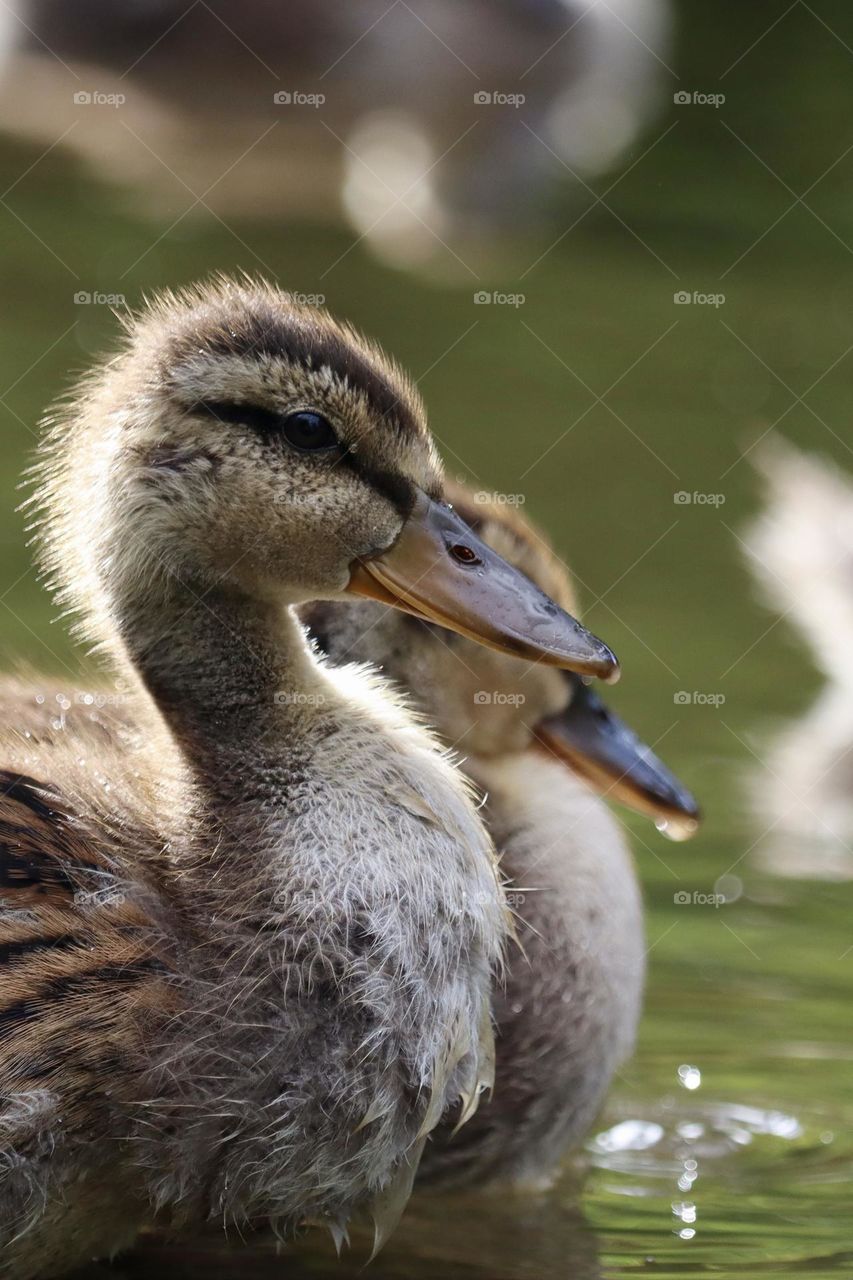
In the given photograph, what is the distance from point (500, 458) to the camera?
7.50 metres

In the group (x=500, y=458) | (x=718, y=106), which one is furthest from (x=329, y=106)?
(x=500, y=458)

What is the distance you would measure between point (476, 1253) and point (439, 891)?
0.81m

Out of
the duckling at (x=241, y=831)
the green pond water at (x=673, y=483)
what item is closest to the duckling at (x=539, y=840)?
the green pond water at (x=673, y=483)

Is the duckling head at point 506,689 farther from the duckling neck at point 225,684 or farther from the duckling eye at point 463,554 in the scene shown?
the duckling neck at point 225,684

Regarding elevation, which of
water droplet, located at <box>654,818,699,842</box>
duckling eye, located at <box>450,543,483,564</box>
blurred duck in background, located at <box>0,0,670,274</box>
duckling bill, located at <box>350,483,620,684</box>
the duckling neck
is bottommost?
the duckling neck

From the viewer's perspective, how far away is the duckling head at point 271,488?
3.29 metres

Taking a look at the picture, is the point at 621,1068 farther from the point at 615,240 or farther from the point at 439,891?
the point at 615,240

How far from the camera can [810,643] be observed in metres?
6.50

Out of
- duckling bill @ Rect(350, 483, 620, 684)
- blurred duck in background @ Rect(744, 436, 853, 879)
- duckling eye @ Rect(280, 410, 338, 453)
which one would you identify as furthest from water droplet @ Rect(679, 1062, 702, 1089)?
duckling eye @ Rect(280, 410, 338, 453)

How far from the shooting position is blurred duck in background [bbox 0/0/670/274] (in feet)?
33.6

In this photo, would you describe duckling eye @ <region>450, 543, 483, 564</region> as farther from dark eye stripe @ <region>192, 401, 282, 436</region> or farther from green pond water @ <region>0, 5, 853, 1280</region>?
green pond water @ <region>0, 5, 853, 1280</region>

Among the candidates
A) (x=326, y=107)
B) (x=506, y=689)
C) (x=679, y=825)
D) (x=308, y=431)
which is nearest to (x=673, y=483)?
(x=679, y=825)

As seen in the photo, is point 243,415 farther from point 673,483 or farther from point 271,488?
point 673,483

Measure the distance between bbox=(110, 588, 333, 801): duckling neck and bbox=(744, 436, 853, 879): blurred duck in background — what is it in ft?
7.13
